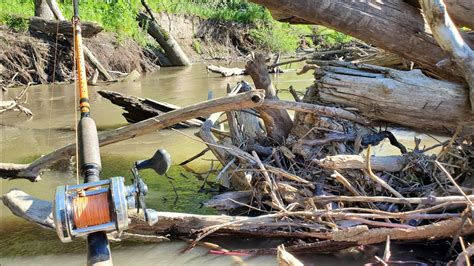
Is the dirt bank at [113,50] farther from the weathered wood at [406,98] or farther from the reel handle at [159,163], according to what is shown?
the reel handle at [159,163]

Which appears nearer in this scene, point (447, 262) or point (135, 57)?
point (447, 262)

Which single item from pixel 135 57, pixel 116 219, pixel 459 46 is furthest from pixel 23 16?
pixel 116 219

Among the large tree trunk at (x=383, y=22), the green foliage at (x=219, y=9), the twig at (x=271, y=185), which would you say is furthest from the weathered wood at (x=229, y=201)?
the green foliage at (x=219, y=9)

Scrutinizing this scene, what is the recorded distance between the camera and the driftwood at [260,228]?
2.93m

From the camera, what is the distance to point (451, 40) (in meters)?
3.41

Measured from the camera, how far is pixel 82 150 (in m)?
2.18

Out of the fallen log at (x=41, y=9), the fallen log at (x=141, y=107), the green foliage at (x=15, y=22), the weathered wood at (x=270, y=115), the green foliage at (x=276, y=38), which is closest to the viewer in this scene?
the weathered wood at (x=270, y=115)

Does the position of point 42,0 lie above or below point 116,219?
above

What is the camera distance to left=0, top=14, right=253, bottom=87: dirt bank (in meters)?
11.9

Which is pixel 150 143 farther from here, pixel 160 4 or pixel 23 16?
pixel 160 4

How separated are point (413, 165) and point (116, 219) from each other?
235 cm

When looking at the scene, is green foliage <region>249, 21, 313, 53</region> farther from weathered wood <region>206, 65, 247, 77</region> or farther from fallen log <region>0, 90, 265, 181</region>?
fallen log <region>0, 90, 265, 181</region>

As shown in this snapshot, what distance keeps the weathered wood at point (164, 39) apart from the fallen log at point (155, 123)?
43.1 feet

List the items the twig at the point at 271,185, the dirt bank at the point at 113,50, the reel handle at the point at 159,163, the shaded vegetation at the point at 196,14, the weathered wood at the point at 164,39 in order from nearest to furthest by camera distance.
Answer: the reel handle at the point at 159,163 < the twig at the point at 271,185 < the dirt bank at the point at 113,50 < the shaded vegetation at the point at 196,14 < the weathered wood at the point at 164,39
